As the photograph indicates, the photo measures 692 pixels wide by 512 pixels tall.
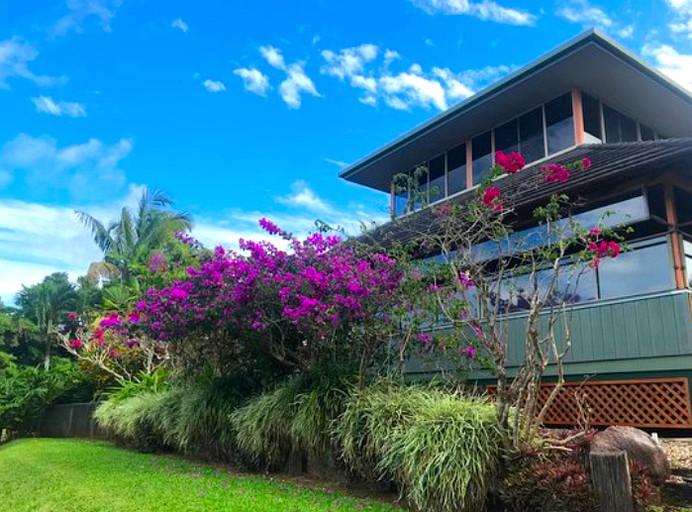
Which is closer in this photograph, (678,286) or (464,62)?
(678,286)

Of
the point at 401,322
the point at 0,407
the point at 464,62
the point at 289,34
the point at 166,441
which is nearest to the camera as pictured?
the point at 401,322

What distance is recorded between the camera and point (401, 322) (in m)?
9.32

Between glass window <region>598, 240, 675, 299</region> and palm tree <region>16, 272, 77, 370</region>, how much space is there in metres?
32.4

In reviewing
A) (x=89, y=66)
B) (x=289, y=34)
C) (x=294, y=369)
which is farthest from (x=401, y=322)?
(x=89, y=66)

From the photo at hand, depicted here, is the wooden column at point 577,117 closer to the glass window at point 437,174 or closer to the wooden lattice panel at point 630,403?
the glass window at point 437,174

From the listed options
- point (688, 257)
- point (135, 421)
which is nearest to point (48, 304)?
point (135, 421)

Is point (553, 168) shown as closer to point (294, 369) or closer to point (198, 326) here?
point (294, 369)

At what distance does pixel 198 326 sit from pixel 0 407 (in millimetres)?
11372

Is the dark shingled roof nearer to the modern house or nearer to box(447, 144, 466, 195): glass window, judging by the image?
the modern house

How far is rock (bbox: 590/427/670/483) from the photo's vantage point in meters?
6.07

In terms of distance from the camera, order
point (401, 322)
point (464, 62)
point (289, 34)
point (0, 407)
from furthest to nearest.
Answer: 1. point (0, 407)
2. point (464, 62)
3. point (289, 34)
4. point (401, 322)

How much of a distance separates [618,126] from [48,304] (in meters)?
32.5

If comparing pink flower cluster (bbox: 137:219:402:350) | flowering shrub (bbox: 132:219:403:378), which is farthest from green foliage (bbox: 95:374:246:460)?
pink flower cluster (bbox: 137:219:402:350)

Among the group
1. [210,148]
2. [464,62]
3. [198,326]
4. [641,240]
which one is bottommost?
[198,326]
